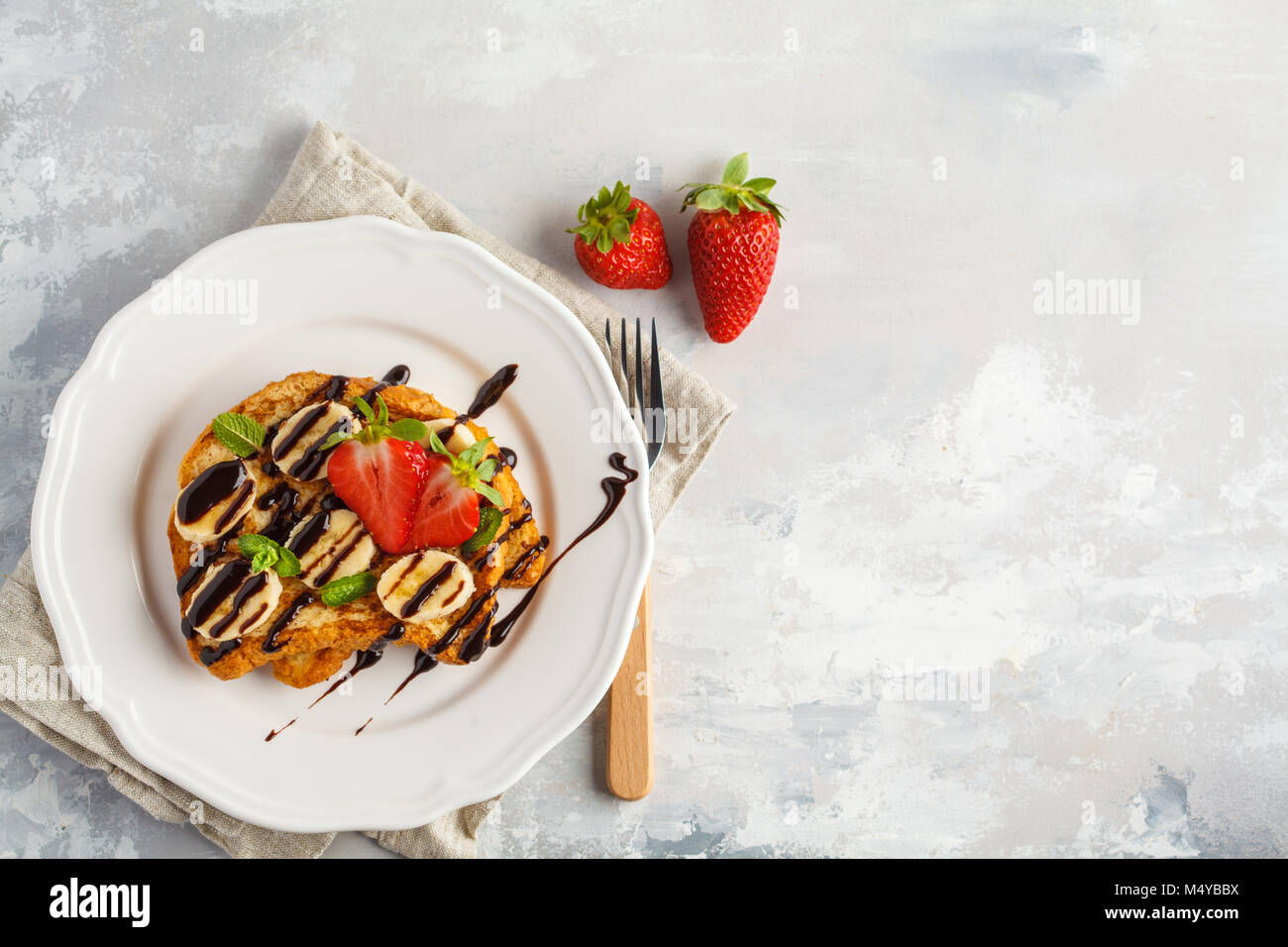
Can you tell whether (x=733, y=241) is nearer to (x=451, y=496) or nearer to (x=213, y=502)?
(x=451, y=496)

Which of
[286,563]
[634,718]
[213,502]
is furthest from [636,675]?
[213,502]

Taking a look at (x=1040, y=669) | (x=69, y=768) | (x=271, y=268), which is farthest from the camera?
(x=1040, y=669)

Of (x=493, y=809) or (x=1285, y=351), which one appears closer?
(x=493, y=809)

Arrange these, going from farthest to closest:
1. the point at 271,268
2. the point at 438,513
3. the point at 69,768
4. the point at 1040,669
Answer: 1. the point at 1040,669
2. the point at 69,768
3. the point at 271,268
4. the point at 438,513

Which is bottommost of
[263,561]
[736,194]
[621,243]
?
[263,561]

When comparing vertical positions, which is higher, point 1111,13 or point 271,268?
point 1111,13

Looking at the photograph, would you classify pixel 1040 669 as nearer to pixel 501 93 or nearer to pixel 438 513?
pixel 438 513
